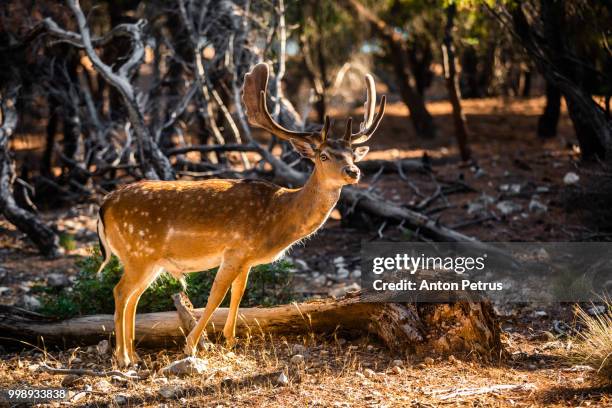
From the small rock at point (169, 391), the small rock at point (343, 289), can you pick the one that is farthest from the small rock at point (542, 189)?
the small rock at point (169, 391)

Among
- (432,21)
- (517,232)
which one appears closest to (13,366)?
(517,232)

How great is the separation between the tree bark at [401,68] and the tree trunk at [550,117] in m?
2.92

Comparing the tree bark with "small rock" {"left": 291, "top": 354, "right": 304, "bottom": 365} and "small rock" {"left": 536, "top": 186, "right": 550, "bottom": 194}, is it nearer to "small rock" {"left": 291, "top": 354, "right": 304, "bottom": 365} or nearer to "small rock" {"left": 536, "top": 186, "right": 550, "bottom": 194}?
"small rock" {"left": 536, "top": 186, "right": 550, "bottom": 194}

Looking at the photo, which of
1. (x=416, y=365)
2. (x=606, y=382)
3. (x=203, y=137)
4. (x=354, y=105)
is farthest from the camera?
(x=354, y=105)

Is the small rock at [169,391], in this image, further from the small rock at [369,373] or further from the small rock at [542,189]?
the small rock at [542,189]

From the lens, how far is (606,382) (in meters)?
7.09

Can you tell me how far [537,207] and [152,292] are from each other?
715 cm

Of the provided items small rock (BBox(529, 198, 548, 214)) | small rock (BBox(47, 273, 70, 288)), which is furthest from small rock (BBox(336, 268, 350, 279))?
small rock (BBox(47, 273, 70, 288))

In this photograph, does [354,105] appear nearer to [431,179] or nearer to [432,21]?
[432,21]

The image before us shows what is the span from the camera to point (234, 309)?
8039 millimetres

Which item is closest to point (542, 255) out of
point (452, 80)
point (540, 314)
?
point (540, 314)

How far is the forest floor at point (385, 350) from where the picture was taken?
23.1ft

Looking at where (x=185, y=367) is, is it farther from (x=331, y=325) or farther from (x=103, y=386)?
(x=331, y=325)

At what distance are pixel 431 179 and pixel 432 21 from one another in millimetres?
5821
